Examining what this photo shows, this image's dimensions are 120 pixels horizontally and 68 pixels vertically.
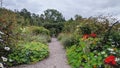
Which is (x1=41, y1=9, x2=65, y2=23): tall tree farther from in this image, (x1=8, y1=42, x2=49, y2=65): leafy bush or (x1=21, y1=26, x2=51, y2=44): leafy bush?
(x1=8, y1=42, x2=49, y2=65): leafy bush

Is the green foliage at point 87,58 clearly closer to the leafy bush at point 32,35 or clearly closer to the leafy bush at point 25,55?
the leafy bush at point 25,55

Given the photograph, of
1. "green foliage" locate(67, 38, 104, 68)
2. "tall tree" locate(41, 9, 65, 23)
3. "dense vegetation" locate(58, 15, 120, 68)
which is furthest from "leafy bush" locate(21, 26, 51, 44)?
"tall tree" locate(41, 9, 65, 23)

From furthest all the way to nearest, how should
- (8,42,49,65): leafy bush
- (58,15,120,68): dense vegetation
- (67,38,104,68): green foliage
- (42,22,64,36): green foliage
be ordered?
(42,22,64,36): green foliage < (8,42,49,65): leafy bush < (67,38,104,68): green foliage < (58,15,120,68): dense vegetation

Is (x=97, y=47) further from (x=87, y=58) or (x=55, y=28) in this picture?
(x=55, y=28)

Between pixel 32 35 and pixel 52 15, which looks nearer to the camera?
pixel 32 35

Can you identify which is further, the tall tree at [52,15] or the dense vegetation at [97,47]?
the tall tree at [52,15]

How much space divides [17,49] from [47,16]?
4592cm

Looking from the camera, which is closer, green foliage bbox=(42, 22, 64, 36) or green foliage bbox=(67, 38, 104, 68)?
green foliage bbox=(67, 38, 104, 68)

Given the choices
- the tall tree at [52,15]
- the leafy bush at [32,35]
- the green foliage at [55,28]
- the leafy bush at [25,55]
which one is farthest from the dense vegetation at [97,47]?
the tall tree at [52,15]

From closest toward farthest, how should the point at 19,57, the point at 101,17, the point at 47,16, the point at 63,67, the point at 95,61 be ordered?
the point at 95,61
the point at 63,67
the point at 19,57
the point at 101,17
the point at 47,16

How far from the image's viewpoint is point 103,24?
11047 millimetres

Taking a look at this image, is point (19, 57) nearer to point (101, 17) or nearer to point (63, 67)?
point (63, 67)

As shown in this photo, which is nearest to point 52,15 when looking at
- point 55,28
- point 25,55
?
point 55,28

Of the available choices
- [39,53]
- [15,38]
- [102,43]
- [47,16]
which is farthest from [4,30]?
[47,16]
